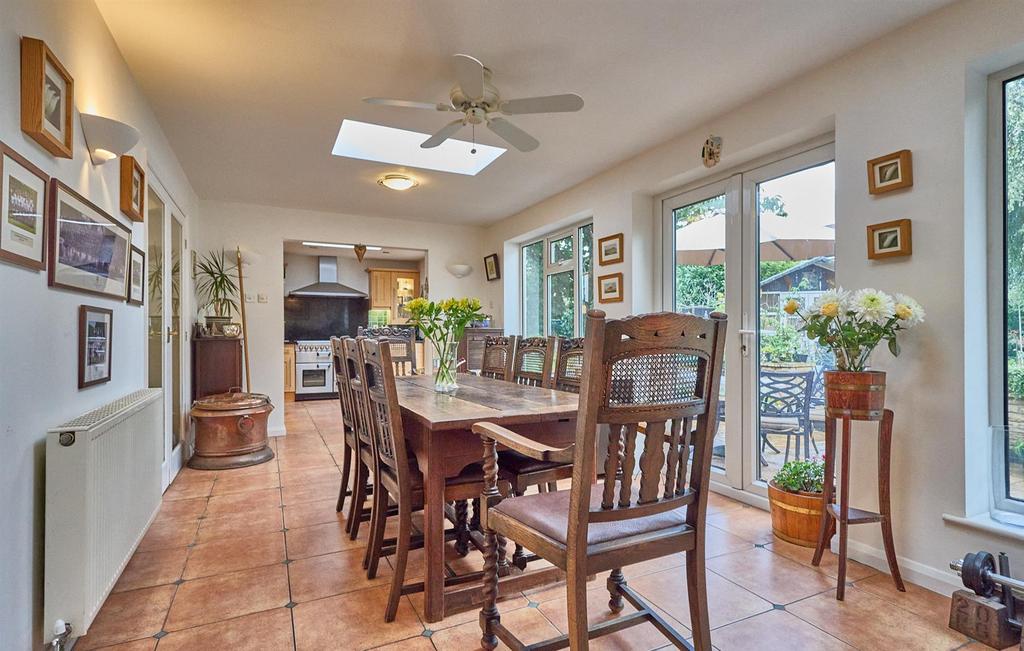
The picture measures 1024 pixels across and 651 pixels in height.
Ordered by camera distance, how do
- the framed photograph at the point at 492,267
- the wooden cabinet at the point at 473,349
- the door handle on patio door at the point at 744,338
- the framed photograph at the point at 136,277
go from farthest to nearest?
the framed photograph at the point at 492,267 → the wooden cabinet at the point at 473,349 → the door handle on patio door at the point at 744,338 → the framed photograph at the point at 136,277

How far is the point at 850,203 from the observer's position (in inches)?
95.2

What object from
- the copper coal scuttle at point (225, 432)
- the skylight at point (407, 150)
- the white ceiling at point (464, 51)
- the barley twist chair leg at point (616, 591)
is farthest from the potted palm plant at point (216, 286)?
the barley twist chair leg at point (616, 591)

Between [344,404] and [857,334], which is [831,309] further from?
[344,404]

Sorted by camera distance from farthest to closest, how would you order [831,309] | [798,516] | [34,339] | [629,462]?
1. [798,516]
2. [831,309]
3. [34,339]
4. [629,462]

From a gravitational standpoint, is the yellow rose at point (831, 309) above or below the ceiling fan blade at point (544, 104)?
below

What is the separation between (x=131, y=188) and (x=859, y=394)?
3346mm

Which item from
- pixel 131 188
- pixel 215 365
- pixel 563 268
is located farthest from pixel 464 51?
pixel 215 365

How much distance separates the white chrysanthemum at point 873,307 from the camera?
2002 millimetres

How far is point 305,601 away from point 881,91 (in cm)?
330

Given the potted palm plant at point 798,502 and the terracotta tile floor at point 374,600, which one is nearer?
the terracotta tile floor at point 374,600

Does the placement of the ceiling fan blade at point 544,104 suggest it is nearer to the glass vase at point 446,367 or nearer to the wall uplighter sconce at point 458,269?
the glass vase at point 446,367

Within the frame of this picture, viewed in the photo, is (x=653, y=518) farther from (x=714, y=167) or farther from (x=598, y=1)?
(x=714, y=167)

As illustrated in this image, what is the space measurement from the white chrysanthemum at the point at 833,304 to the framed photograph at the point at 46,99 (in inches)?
111

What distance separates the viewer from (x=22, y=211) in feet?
4.74
